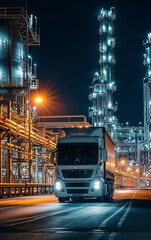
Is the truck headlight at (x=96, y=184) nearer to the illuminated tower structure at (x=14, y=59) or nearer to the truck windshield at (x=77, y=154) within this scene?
the truck windshield at (x=77, y=154)

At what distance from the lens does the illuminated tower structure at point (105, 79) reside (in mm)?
94938

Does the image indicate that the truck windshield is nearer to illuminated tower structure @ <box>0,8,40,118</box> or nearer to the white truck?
the white truck

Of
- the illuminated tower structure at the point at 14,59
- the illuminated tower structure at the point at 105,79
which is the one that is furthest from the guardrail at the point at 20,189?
the illuminated tower structure at the point at 105,79

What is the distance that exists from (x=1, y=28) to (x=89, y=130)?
73.9 feet

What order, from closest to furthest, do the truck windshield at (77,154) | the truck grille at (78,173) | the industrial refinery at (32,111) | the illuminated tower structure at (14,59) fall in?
1. the truck grille at (78,173)
2. the truck windshield at (77,154)
3. the industrial refinery at (32,111)
4. the illuminated tower structure at (14,59)

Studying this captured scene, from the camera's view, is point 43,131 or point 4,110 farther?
point 43,131

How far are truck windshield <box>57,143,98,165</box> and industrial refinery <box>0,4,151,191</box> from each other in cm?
63

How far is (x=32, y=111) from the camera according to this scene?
62000 millimetres

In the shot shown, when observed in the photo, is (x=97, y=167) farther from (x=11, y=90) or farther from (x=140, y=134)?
(x=140, y=134)

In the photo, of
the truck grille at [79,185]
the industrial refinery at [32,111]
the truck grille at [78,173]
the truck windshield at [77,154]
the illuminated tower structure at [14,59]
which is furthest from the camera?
the illuminated tower structure at [14,59]

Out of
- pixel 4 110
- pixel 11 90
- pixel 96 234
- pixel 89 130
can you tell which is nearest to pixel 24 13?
pixel 11 90

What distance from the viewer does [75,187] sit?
2805cm

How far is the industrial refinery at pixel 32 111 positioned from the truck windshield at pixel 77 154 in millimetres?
626

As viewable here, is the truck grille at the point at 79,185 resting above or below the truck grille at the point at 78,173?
below
